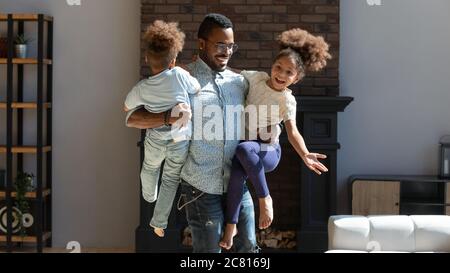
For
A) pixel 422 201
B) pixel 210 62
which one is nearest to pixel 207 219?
pixel 210 62

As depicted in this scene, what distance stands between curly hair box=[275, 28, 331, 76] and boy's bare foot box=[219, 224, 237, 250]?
0.57 meters

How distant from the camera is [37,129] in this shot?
5.57 metres

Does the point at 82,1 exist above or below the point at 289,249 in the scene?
above

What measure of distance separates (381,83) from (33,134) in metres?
2.71

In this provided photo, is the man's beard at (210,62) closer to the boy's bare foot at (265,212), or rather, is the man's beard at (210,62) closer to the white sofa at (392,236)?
the boy's bare foot at (265,212)

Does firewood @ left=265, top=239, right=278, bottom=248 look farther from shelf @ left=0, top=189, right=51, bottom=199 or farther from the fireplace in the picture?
shelf @ left=0, top=189, right=51, bottom=199

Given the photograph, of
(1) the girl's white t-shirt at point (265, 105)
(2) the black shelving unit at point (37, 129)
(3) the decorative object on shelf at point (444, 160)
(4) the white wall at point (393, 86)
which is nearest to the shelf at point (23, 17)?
(2) the black shelving unit at point (37, 129)

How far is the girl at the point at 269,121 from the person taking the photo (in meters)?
2.41

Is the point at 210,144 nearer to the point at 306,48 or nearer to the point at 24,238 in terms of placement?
the point at 306,48

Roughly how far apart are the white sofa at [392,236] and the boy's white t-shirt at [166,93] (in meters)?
1.64
